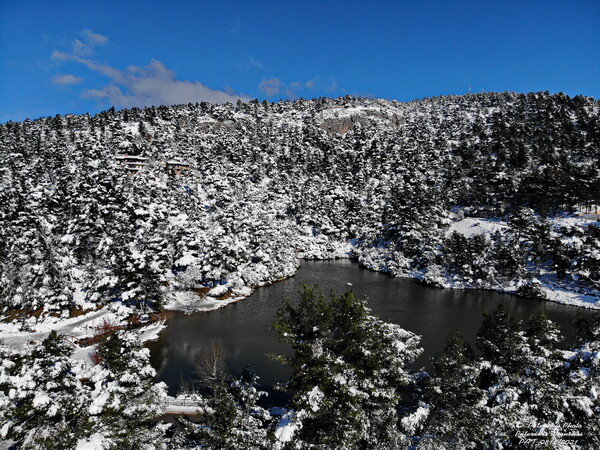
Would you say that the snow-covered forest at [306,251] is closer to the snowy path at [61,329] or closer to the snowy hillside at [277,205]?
the snowy hillside at [277,205]

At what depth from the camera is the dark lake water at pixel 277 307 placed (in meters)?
28.9

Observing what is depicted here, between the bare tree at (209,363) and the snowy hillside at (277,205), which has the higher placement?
the snowy hillside at (277,205)

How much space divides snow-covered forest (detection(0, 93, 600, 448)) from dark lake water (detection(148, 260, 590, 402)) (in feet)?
11.8

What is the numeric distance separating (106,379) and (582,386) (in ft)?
64.7

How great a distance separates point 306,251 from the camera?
7688cm

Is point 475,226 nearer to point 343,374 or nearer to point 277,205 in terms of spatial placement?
point 277,205

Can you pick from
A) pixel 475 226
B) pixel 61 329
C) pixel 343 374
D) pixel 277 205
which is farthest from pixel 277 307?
pixel 475 226

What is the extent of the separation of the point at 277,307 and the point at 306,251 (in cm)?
3441

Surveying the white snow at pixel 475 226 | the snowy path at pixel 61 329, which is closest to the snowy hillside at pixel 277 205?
the white snow at pixel 475 226

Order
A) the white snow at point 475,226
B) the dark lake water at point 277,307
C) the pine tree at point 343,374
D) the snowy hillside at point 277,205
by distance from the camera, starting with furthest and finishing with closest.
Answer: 1. the white snow at point 475,226
2. the snowy hillside at point 277,205
3. the dark lake water at point 277,307
4. the pine tree at point 343,374

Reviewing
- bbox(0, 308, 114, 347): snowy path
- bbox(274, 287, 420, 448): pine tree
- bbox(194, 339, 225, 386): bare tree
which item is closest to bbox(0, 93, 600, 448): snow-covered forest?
bbox(274, 287, 420, 448): pine tree

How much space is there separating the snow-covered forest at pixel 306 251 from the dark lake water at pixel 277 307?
11.8 ft

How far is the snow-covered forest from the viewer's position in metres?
13.5

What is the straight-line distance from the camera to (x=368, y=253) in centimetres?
7188
